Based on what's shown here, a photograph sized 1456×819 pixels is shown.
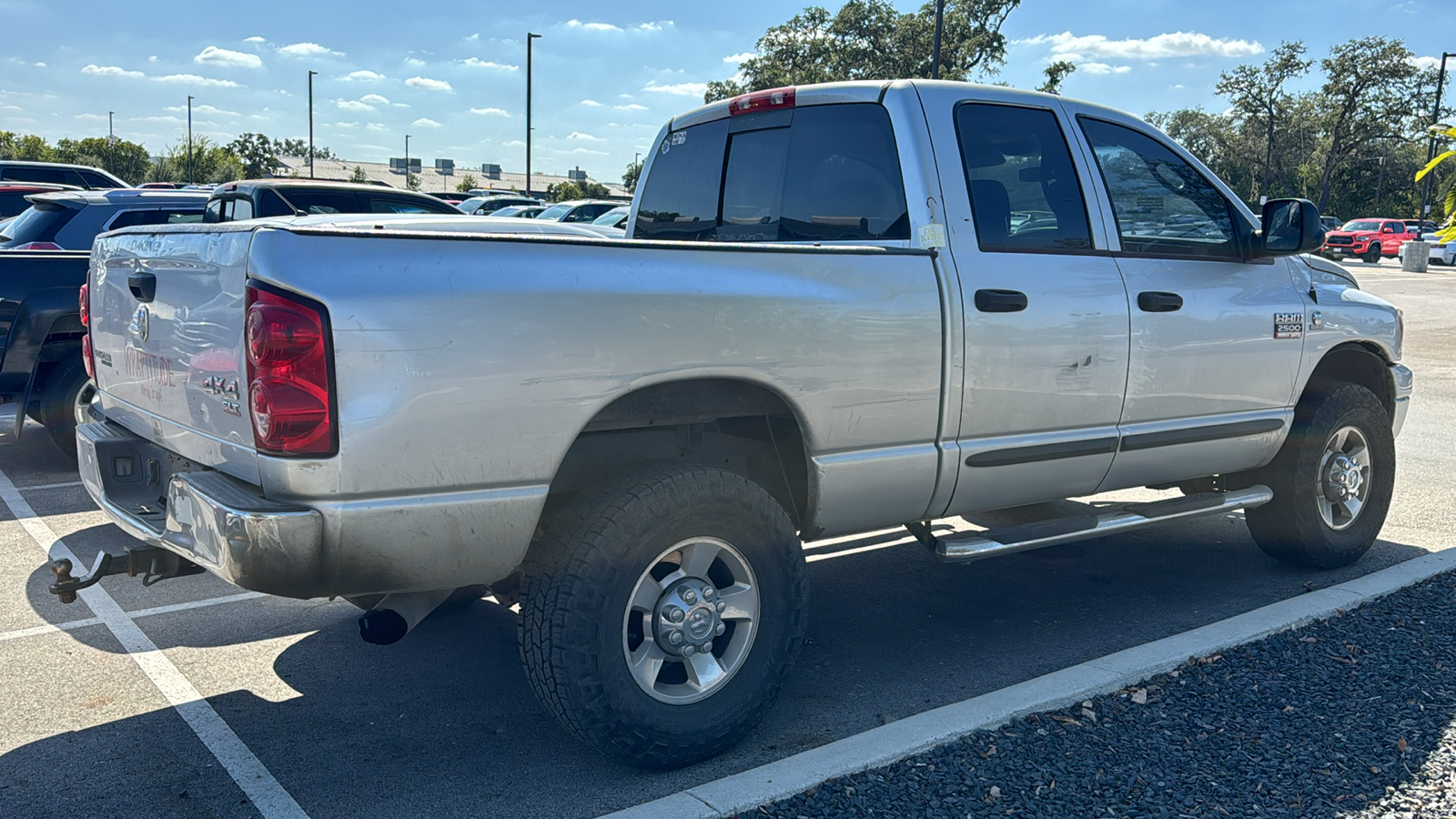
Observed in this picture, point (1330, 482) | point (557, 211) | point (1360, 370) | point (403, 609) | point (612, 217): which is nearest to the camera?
point (403, 609)

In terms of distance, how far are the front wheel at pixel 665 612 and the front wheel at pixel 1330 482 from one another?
111 inches

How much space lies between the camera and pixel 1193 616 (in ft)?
15.6

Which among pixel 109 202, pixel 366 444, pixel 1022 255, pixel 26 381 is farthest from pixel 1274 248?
pixel 109 202

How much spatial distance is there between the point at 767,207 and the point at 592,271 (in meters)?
1.56

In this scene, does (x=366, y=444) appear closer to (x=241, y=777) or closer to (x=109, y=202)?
(x=241, y=777)

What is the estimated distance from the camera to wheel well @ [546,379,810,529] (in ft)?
10.9

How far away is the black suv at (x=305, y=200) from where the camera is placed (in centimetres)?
967

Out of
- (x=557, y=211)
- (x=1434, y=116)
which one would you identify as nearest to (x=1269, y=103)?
(x=1434, y=116)

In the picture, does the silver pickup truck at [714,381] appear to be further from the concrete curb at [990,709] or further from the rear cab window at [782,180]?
the concrete curb at [990,709]

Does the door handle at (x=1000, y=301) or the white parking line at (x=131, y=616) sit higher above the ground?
the door handle at (x=1000, y=301)

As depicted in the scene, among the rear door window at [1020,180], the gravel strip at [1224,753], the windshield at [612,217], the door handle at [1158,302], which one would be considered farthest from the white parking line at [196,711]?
the windshield at [612,217]

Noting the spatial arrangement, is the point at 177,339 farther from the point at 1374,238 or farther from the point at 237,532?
the point at 1374,238

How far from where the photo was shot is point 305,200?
1006 cm

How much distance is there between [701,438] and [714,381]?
29 cm
